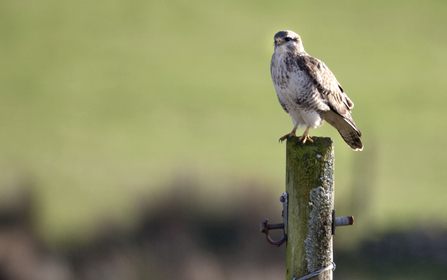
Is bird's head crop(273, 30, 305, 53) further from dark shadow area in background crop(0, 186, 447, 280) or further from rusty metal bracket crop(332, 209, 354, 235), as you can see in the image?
dark shadow area in background crop(0, 186, 447, 280)

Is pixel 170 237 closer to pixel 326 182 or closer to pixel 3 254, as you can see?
pixel 3 254

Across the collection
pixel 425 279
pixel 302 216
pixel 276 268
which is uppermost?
pixel 302 216

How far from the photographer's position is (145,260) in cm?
617

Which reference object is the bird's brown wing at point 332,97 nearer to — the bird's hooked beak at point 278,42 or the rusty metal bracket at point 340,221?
the bird's hooked beak at point 278,42

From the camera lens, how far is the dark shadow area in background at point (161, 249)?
6.04 m

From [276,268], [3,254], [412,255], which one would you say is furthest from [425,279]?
[3,254]

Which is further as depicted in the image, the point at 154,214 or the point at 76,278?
the point at 154,214

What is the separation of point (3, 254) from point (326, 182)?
4.99 m

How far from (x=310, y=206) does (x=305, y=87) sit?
1.30m

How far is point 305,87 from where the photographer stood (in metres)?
3.31

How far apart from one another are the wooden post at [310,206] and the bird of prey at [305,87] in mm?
1034

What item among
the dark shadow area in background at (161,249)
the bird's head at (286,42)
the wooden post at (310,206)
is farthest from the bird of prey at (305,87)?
the dark shadow area in background at (161,249)

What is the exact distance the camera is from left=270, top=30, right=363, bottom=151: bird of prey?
3.32 metres

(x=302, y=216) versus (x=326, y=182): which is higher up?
(x=326, y=182)
